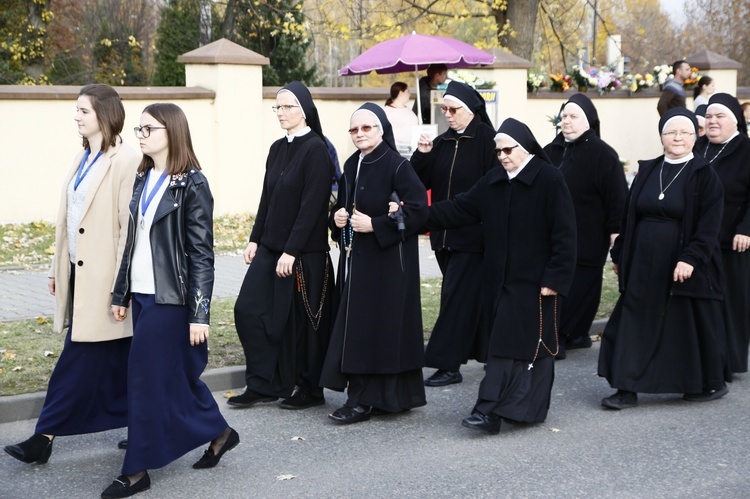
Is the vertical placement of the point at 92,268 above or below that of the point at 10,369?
above

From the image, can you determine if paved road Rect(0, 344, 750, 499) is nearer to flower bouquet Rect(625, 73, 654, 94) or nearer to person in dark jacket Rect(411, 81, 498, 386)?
person in dark jacket Rect(411, 81, 498, 386)

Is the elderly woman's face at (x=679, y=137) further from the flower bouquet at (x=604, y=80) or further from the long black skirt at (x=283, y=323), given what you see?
the flower bouquet at (x=604, y=80)

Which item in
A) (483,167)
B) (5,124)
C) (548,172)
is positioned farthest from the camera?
(5,124)

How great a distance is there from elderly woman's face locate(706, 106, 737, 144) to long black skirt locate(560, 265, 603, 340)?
1.37 meters

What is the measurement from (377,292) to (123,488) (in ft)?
6.87

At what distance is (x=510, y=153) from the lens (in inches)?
256

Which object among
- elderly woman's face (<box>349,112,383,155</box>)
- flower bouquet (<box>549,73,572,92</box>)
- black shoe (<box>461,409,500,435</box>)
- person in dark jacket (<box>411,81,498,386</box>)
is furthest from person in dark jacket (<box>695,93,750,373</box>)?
flower bouquet (<box>549,73,572,92</box>)

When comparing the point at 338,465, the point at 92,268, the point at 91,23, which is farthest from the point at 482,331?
the point at 91,23

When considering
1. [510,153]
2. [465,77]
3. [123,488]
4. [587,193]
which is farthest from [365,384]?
[465,77]

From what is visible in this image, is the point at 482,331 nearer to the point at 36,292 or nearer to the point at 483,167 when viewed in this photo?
the point at 483,167

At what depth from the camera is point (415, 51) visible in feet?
46.3

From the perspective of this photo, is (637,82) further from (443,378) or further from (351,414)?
(351,414)

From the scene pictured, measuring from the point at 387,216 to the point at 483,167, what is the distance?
1.37m

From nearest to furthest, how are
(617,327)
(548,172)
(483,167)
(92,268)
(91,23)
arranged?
(92,268)
(548,172)
(617,327)
(483,167)
(91,23)
